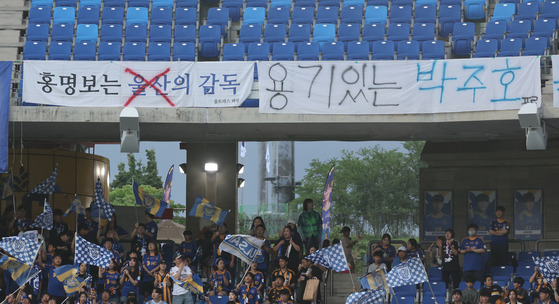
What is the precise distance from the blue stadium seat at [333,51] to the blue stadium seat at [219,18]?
2.88 m

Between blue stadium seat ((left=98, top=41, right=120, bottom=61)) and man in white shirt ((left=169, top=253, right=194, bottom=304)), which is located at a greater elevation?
blue stadium seat ((left=98, top=41, right=120, bottom=61))

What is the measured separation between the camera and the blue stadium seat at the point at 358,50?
73.1ft

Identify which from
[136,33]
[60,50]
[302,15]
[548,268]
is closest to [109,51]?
[136,33]

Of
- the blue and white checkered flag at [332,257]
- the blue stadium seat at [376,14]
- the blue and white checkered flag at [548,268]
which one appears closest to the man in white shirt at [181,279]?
the blue and white checkered flag at [332,257]

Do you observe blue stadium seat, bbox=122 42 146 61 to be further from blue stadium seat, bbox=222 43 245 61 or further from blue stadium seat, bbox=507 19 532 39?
blue stadium seat, bbox=507 19 532 39

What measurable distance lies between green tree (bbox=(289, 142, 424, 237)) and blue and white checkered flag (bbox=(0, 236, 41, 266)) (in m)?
38.6

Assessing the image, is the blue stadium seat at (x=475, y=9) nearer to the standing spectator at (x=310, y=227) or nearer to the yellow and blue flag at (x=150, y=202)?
the standing spectator at (x=310, y=227)

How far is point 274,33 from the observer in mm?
23203

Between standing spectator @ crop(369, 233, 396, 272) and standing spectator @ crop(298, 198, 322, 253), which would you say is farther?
standing spectator @ crop(298, 198, 322, 253)

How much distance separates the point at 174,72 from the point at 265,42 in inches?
122

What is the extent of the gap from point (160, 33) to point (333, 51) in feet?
14.3

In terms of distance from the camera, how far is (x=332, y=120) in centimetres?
2034

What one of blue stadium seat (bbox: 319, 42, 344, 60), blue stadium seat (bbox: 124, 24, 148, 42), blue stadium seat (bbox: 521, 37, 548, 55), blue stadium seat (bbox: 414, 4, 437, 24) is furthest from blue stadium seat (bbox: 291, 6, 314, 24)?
blue stadium seat (bbox: 521, 37, 548, 55)

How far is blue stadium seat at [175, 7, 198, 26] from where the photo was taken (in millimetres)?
23859
